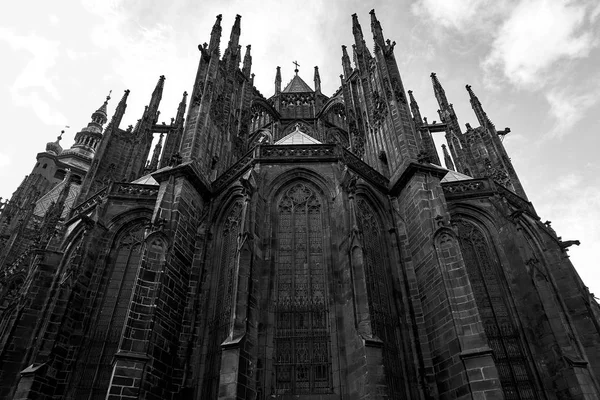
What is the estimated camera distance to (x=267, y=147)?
16031mm

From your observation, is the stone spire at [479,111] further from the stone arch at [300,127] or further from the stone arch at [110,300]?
A: the stone arch at [110,300]

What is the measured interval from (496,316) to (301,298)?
7.40m

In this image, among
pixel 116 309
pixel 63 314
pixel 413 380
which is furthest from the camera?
pixel 116 309

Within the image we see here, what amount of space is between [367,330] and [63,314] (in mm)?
9918

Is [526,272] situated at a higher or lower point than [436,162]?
lower

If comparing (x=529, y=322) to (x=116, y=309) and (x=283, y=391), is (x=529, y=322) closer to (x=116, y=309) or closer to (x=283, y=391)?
(x=283, y=391)

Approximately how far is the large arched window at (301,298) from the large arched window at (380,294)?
1.50 m

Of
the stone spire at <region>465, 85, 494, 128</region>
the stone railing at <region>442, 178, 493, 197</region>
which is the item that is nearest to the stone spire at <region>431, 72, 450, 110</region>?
the stone spire at <region>465, 85, 494, 128</region>

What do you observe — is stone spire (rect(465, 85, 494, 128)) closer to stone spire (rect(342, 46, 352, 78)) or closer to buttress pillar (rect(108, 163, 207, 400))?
stone spire (rect(342, 46, 352, 78))

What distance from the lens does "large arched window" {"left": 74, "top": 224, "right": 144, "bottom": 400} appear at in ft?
43.6

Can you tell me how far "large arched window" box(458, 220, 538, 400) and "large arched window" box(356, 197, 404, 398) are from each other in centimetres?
330

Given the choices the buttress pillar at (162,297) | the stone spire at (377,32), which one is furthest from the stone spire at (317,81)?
the buttress pillar at (162,297)

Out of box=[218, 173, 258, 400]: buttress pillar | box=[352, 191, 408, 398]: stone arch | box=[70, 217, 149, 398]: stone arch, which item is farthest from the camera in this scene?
box=[70, 217, 149, 398]: stone arch

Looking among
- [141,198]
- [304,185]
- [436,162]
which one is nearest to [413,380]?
[304,185]
